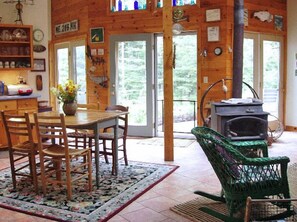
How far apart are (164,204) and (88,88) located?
450 centimetres

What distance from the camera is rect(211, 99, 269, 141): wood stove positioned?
4.59 m

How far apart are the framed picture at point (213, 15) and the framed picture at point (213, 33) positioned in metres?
0.14

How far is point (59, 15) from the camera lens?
316 inches

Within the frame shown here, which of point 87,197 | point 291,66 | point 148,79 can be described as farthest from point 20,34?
point 291,66

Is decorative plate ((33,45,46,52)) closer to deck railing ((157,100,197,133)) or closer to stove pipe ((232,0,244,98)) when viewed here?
deck railing ((157,100,197,133))

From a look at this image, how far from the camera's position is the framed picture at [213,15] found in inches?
248

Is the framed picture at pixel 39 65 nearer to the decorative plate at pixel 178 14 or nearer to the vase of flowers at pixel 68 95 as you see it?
the decorative plate at pixel 178 14

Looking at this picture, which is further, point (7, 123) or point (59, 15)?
point (59, 15)

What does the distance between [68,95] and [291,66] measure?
17.2 feet

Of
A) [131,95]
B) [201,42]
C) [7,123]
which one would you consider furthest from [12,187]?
[201,42]

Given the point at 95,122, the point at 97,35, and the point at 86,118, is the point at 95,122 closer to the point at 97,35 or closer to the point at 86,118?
the point at 86,118

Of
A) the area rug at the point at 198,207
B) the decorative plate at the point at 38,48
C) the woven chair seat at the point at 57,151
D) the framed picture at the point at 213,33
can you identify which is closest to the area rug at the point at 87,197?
the woven chair seat at the point at 57,151

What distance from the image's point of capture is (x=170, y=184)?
4.04 meters

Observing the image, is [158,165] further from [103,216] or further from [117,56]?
[117,56]
